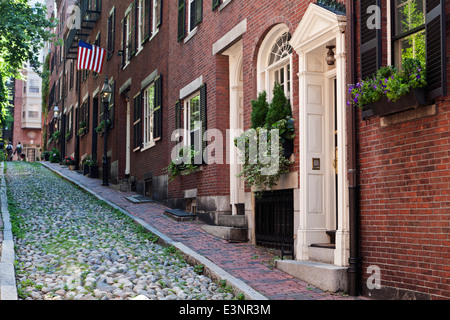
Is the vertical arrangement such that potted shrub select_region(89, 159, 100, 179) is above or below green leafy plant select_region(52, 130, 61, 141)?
below

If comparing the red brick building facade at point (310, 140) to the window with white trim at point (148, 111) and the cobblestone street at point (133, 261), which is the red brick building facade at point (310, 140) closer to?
the window with white trim at point (148, 111)

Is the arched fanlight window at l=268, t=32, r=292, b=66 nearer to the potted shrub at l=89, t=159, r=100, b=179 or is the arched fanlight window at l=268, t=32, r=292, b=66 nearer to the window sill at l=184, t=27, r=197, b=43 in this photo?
the window sill at l=184, t=27, r=197, b=43

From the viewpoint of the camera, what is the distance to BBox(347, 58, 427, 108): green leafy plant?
18.8 feet

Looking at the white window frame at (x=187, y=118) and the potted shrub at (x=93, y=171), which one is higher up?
the white window frame at (x=187, y=118)

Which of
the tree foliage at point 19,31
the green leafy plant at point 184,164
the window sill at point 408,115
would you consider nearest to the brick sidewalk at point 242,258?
the green leafy plant at point 184,164

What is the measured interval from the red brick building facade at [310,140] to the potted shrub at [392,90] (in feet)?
0.48

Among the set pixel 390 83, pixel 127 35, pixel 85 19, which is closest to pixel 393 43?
pixel 390 83

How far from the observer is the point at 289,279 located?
7.46 metres

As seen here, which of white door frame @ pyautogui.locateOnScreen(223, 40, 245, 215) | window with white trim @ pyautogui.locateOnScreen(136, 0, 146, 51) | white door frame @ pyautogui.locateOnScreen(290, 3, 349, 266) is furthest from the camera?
window with white trim @ pyautogui.locateOnScreen(136, 0, 146, 51)

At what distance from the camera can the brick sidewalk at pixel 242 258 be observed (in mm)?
6823

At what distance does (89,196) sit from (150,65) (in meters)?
4.49

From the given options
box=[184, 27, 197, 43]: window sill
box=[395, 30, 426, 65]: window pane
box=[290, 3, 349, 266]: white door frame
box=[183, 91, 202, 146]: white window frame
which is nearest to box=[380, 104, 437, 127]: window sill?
box=[395, 30, 426, 65]: window pane
